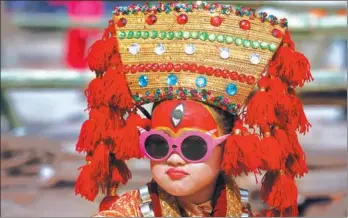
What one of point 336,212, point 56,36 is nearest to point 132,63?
point 336,212

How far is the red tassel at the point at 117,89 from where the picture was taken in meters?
2.05

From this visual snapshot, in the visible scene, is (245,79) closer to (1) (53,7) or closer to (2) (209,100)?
(2) (209,100)

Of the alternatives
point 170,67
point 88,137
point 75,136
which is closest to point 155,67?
point 170,67

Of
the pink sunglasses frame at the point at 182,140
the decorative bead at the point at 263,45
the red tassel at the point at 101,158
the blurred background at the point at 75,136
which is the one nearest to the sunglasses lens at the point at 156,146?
the pink sunglasses frame at the point at 182,140

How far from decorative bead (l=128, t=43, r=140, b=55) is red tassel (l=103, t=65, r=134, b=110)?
0.05m

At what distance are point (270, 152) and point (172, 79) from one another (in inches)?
12.1

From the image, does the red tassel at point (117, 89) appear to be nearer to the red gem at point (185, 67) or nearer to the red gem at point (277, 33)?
the red gem at point (185, 67)

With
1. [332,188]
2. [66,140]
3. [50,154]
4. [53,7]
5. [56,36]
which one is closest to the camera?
[332,188]

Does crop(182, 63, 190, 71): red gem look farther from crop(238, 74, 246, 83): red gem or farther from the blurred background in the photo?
the blurred background

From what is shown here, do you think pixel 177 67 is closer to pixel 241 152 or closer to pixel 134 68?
pixel 134 68

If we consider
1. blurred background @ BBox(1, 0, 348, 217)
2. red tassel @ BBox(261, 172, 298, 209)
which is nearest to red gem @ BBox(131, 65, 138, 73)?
red tassel @ BBox(261, 172, 298, 209)

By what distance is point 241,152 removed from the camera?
1982 mm

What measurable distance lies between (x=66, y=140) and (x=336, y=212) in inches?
72.9

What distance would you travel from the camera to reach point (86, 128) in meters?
2.07
